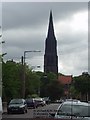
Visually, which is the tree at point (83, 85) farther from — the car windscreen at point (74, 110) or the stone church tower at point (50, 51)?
the car windscreen at point (74, 110)

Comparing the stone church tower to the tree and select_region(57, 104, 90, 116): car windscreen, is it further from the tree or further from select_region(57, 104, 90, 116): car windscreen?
select_region(57, 104, 90, 116): car windscreen

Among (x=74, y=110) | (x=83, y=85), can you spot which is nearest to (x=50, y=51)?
(x=83, y=85)

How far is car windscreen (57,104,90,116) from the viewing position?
1709cm

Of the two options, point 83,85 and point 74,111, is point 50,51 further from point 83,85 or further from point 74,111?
point 74,111

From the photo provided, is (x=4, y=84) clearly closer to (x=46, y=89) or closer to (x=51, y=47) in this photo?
(x=46, y=89)

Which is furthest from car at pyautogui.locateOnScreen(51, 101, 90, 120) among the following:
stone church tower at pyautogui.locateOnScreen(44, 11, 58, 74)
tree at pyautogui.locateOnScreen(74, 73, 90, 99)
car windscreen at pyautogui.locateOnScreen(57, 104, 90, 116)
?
stone church tower at pyautogui.locateOnScreen(44, 11, 58, 74)

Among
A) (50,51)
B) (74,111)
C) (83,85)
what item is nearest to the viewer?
(74,111)

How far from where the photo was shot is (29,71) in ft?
286

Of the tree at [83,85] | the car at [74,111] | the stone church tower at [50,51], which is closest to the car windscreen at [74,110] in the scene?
the car at [74,111]

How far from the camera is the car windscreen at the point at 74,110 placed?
17.1 meters

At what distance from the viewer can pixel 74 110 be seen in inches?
687

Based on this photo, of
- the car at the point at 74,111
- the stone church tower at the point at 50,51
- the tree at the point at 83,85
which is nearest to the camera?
the car at the point at 74,111

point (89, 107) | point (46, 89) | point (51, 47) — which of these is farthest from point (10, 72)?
point (51, 47)

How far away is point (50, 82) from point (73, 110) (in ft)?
398
